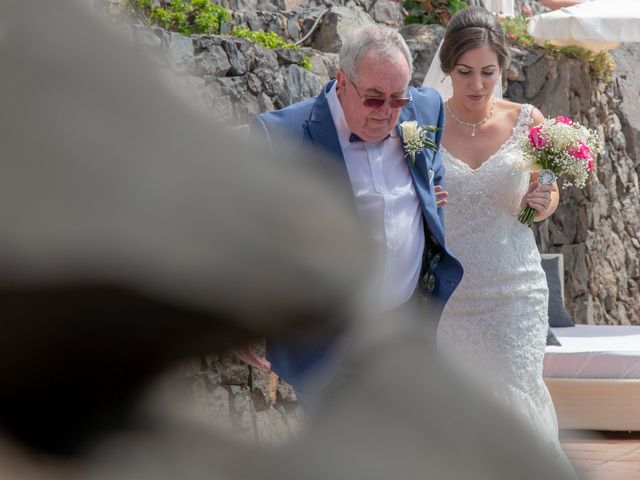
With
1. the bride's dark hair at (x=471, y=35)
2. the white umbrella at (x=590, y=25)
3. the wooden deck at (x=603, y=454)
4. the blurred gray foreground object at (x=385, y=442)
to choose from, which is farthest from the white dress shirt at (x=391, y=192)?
the white umbrella at (x=590, y=25)

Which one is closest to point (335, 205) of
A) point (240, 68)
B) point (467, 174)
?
point (467, 174)

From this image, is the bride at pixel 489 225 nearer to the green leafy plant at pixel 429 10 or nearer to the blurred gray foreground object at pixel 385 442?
the blurred gray foreground object at pixel 385 442

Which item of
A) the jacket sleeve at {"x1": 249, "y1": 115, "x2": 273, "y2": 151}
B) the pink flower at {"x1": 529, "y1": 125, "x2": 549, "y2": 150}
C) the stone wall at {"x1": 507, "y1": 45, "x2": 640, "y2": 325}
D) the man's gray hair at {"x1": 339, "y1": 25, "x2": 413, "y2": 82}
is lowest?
the stone wall at {"x1": 507, "y1": 45, "x2": 640, "y2": 325}

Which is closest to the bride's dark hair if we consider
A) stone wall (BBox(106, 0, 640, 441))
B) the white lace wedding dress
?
the white lace wedding dress

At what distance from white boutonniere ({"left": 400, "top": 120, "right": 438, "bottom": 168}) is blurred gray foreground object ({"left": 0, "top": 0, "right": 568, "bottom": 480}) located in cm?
305

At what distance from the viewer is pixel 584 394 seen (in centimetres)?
809

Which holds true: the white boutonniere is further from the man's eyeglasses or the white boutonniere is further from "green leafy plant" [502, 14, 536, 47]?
"green leafy plant" [502, 14, 536, 47]

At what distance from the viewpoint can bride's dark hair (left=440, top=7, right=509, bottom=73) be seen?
473cm

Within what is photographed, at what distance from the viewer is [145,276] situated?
12.6 inches

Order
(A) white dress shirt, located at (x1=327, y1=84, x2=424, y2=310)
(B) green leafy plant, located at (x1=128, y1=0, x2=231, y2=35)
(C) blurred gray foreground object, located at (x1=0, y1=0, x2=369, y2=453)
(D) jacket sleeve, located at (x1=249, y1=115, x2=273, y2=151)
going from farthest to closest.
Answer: (B) green leafy plant, located at (x1=128, y1=0, x2=231, y2=35)
(A) white dress shirt, located at (x1=327, y1=84, x2=424, y2=310)
(D) jacket sleeve, located at (x1=249, y1=115, x2=273, y2=151)
(C) blurred gray foreground object, located at (x1=0, y1=0, x2=369, y2=453)

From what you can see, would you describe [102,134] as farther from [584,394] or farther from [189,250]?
[584,394]

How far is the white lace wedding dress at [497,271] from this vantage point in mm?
4816

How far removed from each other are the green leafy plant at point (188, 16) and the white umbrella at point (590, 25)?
14.3 feet

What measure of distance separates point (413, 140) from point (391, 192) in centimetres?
17
